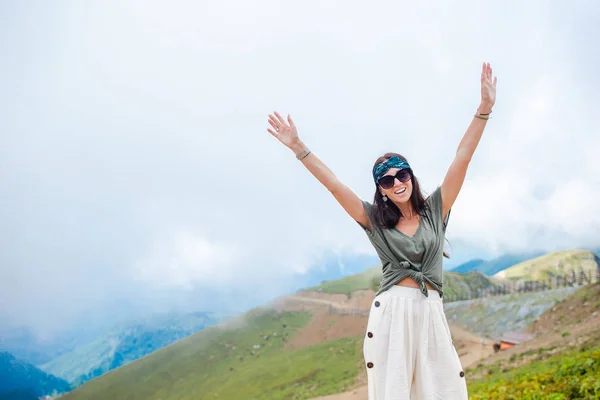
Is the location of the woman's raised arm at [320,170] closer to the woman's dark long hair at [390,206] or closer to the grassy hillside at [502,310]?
the woman's dark long hair at [390,206]

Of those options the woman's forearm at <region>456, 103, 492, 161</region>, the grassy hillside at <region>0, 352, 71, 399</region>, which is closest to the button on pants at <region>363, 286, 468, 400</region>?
the woman's forearm at <region>456, 103, 492, 161</region>

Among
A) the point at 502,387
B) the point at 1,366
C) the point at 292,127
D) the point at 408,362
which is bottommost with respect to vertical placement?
the point at 502,387

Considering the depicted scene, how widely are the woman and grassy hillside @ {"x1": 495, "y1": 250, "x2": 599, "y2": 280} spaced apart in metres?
16.3

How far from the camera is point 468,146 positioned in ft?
8.86

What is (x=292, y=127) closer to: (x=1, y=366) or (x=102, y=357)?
(x=1, y=366)

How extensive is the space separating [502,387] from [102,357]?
44.8 feet

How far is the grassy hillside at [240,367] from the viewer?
16109 millimetres

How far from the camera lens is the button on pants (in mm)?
2469

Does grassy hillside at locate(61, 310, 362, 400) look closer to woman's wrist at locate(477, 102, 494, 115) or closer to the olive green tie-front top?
the olive green tie-front top

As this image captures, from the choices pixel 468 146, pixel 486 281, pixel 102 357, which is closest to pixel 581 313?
pixel 486 281

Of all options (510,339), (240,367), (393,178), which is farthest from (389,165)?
(240,367)

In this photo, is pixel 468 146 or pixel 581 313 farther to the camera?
pixel 581 313

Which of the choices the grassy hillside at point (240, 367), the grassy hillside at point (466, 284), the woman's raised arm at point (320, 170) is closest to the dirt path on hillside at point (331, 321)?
the grassy hillside at point (240, 367)

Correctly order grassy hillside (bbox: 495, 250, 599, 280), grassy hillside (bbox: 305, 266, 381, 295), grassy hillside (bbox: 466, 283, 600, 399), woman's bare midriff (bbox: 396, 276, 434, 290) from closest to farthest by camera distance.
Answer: woman's bare midriff (bbox: 396, 276, 434, 290) < grassy hillside (bbox: 466, 283, 600, 399) < grassy hillside (bbox: 495, 250, 599, 280) < grassy hillside (bbox: 305, 266, 381, 295)
